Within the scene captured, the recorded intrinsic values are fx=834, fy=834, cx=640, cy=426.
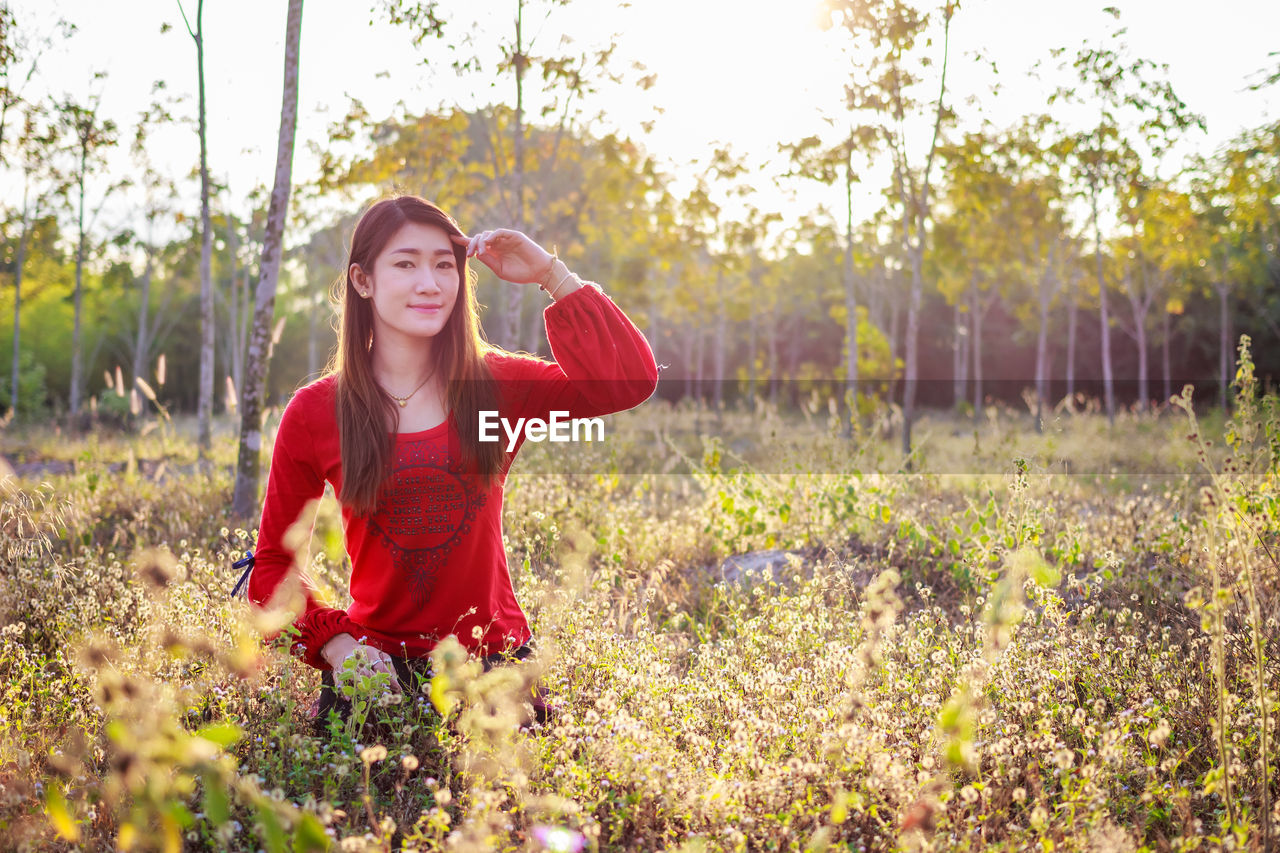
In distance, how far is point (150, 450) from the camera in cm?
1231

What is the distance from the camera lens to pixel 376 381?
9.64ft

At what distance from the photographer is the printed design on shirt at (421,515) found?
2.83m

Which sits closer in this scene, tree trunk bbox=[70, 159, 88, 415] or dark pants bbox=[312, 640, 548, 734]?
dark pants bbox=[312, 640, 548, 734]

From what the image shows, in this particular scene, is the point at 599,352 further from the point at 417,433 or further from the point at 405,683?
the point at 405,683

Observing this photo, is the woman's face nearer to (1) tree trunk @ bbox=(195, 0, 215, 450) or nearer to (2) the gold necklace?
(2) the gold necklace

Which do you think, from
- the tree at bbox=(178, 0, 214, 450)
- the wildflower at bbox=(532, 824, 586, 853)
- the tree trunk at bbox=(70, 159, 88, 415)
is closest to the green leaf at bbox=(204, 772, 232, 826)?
the wildflower at bbox=(532, 824, 586, 853)

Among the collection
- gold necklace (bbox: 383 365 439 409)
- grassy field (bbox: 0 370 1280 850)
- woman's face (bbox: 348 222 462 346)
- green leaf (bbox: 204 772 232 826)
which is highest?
woman's face (bbox: 348 222 462 346)

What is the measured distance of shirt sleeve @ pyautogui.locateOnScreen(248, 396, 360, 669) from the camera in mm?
2674

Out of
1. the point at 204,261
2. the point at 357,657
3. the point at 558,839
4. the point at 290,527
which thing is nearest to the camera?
the point at 558,839

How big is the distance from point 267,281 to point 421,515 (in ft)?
14.0

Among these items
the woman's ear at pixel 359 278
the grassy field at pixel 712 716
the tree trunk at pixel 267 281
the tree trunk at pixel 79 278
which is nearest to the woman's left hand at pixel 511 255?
the woman's ear at pixel 359 278

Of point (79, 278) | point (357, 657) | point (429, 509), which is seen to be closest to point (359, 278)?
point (429, 509)

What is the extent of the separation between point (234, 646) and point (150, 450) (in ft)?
35.7

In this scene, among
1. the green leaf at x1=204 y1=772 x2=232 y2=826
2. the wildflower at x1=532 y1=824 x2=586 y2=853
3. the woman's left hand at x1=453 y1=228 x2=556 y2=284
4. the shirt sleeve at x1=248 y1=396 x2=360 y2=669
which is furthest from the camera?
the woman's left hand at x1=453 y1=228 x2=556 y2=284
